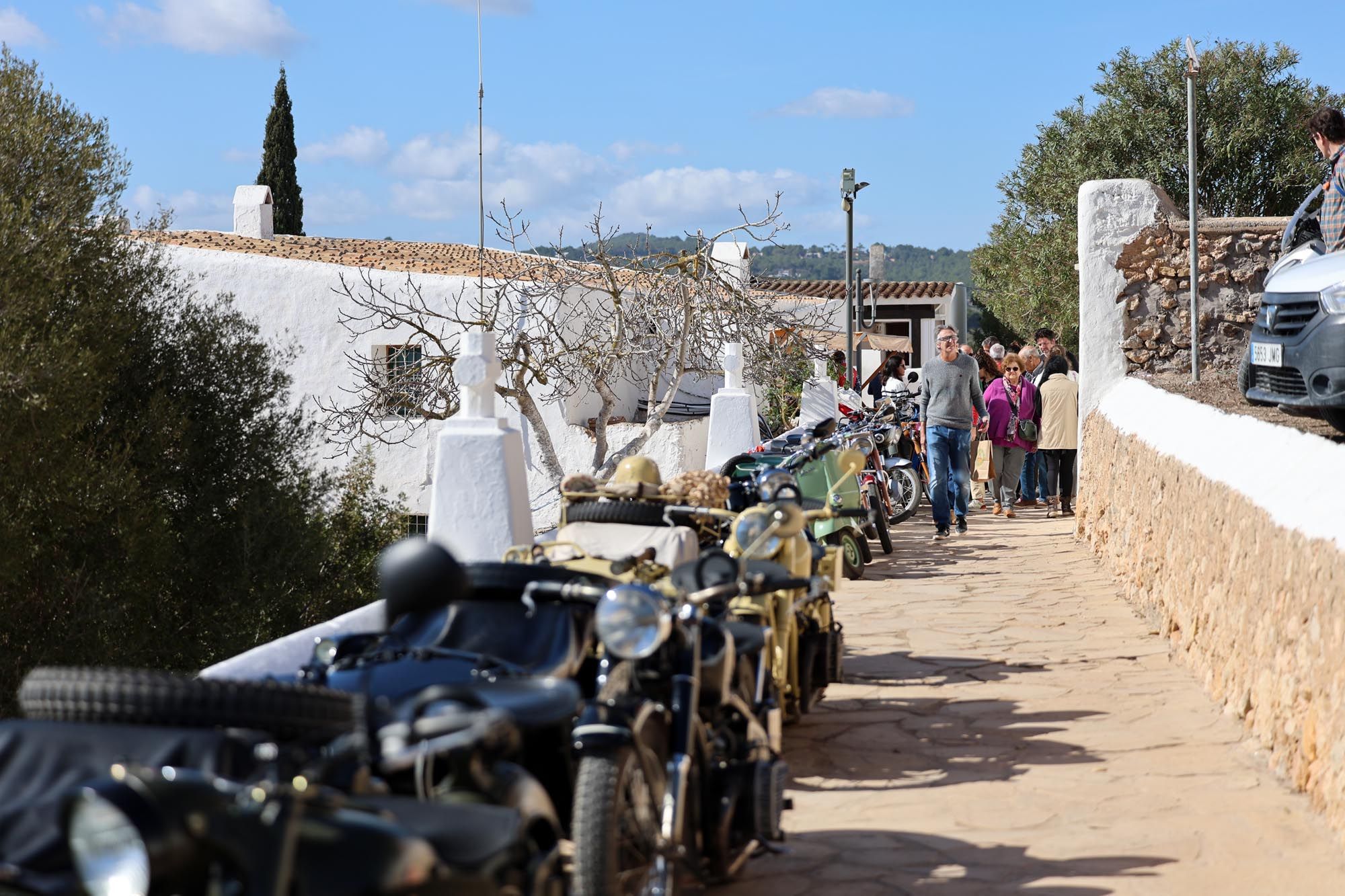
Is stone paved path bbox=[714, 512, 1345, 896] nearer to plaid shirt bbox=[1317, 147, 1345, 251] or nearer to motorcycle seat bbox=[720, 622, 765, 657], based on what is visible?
motorcycle seat bbox=[720, 622, 765, 657]

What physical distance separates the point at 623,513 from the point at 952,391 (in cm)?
670

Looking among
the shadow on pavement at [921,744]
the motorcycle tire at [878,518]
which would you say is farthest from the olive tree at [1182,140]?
the shadow on pavement at [921,744]

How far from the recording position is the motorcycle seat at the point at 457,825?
2480 millimetres

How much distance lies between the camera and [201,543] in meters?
20.7

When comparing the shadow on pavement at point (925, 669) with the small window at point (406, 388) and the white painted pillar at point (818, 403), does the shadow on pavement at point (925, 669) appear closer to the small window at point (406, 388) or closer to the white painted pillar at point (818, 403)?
the white painted pillar at point (818, 403)

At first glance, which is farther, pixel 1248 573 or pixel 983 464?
pixel 983 464

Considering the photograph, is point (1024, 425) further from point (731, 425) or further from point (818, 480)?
point (818, 480)

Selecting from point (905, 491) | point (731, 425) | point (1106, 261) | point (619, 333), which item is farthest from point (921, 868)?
point (619, 333)

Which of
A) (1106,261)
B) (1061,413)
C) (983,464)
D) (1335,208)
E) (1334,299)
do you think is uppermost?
(1106,261)

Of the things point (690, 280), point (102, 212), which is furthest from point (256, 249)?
point (690, 280)

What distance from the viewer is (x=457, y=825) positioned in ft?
8.39

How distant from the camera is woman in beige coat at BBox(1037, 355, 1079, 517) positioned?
13891 mm

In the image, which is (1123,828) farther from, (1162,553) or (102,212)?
(102,212)

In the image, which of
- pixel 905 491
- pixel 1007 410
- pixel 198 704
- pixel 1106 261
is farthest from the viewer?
pixel 1007 410
